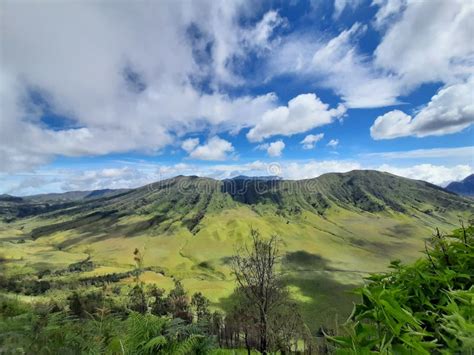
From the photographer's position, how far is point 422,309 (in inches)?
68.2

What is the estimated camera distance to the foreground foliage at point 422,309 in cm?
132

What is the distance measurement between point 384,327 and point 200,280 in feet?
633

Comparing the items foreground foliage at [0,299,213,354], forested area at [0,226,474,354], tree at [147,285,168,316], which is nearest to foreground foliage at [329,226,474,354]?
forested area at [0,226,474,354]

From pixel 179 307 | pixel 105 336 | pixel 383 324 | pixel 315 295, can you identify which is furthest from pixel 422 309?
pixel 315 295

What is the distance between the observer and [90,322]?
4559mm

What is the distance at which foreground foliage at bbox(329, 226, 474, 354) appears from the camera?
132 cm

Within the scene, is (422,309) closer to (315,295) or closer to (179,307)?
(179,307)

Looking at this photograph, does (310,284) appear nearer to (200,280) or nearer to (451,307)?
(200,280)

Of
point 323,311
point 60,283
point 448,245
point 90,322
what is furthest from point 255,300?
point 60,283

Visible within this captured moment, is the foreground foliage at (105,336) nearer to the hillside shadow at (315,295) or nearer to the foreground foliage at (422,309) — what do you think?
the foreground foliage at (422,309)

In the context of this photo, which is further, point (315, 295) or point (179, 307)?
point (315, 295)

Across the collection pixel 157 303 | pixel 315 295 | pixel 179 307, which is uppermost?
pixel 179 307

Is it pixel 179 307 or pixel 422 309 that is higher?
pixel 422 309

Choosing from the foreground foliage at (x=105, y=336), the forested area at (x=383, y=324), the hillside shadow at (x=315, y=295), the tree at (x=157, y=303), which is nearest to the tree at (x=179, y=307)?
the tree at (x=157, y=303)
